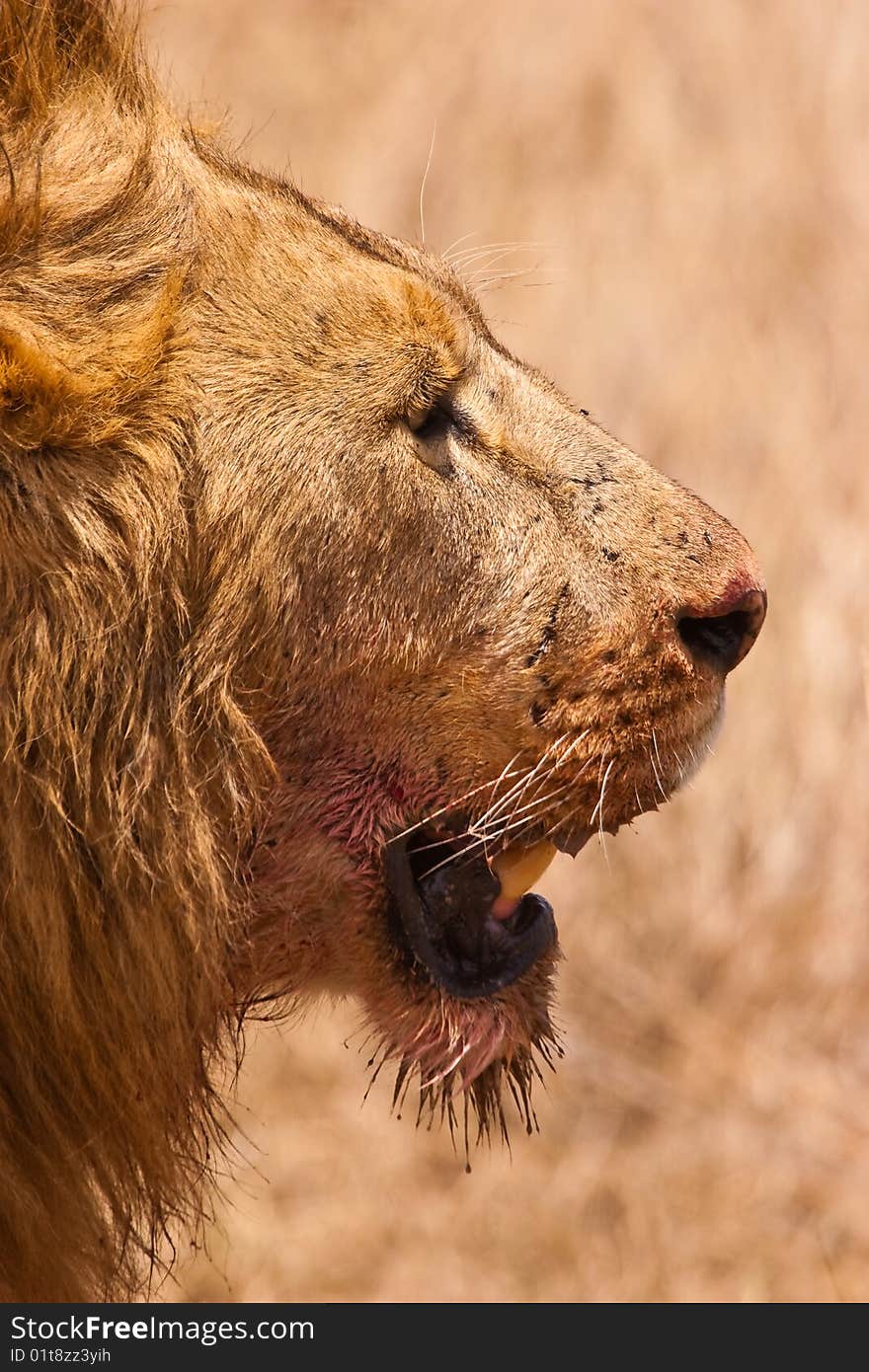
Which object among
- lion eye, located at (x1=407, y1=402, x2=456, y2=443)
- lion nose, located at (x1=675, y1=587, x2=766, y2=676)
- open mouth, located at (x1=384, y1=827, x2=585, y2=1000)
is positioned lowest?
open mouth, located at (x1=384, y1=827, x2=585, y2=1000)

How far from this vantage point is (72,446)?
169 cm

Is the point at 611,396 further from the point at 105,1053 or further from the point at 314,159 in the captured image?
the point at 105,1053

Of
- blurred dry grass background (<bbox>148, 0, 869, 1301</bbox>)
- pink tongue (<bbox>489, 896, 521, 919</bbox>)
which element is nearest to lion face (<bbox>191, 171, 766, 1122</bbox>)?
pink tongue (<bbox>489, 896, 521, 919</bbox>)

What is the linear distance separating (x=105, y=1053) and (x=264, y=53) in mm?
3897

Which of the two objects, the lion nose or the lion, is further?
the lion nose

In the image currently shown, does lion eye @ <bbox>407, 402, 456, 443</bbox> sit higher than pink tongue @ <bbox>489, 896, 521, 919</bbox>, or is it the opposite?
lion eye @ <bbox>407, 402, 456, 443</bbox>

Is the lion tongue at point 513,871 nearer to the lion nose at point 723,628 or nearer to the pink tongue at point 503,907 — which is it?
the pink tongue at point 503,907

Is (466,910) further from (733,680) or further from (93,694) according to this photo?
(733,680)

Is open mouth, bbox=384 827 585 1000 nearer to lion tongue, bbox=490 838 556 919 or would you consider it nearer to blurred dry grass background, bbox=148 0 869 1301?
lion tongue, bbox=490 838 556 919

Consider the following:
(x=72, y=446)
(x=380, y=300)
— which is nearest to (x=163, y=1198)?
(x=72, y=446)

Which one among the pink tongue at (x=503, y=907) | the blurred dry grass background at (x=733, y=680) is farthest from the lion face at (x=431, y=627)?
the blurred dry grass background at (x=733, y=680)

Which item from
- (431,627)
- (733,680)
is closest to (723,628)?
(431,627)

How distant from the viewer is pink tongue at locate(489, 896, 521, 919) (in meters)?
2.05

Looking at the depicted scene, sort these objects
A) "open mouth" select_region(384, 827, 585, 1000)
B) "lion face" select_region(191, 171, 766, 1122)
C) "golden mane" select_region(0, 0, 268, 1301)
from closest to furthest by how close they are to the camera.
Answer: "golden mane" select_region(0, 0, 268, 1301), "lion face" select_region(191, 171, 766, 1122), "open mouth" select_region(384, 827, 585, 1000)
